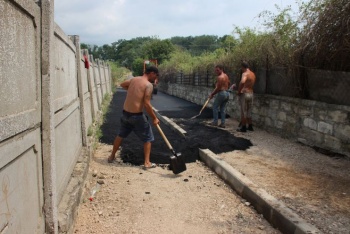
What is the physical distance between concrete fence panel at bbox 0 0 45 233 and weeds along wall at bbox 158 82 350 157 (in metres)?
5.43

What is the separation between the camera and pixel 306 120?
23.5 feet

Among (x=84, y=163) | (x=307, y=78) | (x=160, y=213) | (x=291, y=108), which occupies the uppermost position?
(x=307, y=78)

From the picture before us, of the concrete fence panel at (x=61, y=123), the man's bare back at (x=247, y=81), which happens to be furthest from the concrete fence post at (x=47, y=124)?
the man's bare back at (x=247, y=81)

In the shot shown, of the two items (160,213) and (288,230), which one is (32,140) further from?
(288,230)

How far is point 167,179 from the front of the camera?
533 centimetres

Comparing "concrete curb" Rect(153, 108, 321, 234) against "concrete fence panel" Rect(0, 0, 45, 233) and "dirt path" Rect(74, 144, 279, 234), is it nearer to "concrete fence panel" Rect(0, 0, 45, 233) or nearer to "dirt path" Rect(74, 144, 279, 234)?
"dirt path" Rect(74, 144, 279, 234)

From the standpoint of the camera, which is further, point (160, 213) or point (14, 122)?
point (160, 213)

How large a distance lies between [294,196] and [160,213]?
178 cm

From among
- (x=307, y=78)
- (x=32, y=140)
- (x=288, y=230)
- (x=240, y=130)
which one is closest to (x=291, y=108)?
(x=307, y=78)

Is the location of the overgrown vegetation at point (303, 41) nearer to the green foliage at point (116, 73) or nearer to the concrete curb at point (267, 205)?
the concrete curb at point (267, 205)

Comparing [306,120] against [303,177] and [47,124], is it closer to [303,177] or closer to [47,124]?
[303,177]

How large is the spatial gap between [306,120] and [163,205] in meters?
4.30

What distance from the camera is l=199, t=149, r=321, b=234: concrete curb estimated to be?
3303 mm

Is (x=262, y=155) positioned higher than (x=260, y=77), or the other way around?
(x=260, y=77)
